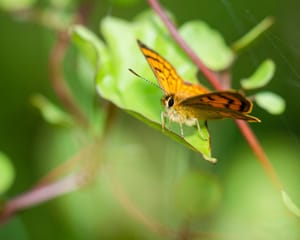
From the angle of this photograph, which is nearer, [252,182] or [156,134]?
[252,182]

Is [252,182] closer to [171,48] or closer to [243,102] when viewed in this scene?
[171,48]

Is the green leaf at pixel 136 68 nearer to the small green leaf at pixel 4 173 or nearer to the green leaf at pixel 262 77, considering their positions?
the green leaf at pixel 262 77

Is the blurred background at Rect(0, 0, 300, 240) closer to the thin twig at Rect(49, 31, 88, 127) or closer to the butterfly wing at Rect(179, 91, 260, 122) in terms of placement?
the thin twig at Rect(49, 31, 88, 127)

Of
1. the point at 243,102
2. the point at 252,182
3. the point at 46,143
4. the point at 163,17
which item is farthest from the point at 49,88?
A: the point at 243,102

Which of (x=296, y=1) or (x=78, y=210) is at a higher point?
(x=296, y=1)

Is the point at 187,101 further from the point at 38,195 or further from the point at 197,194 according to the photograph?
the point at 38,195
